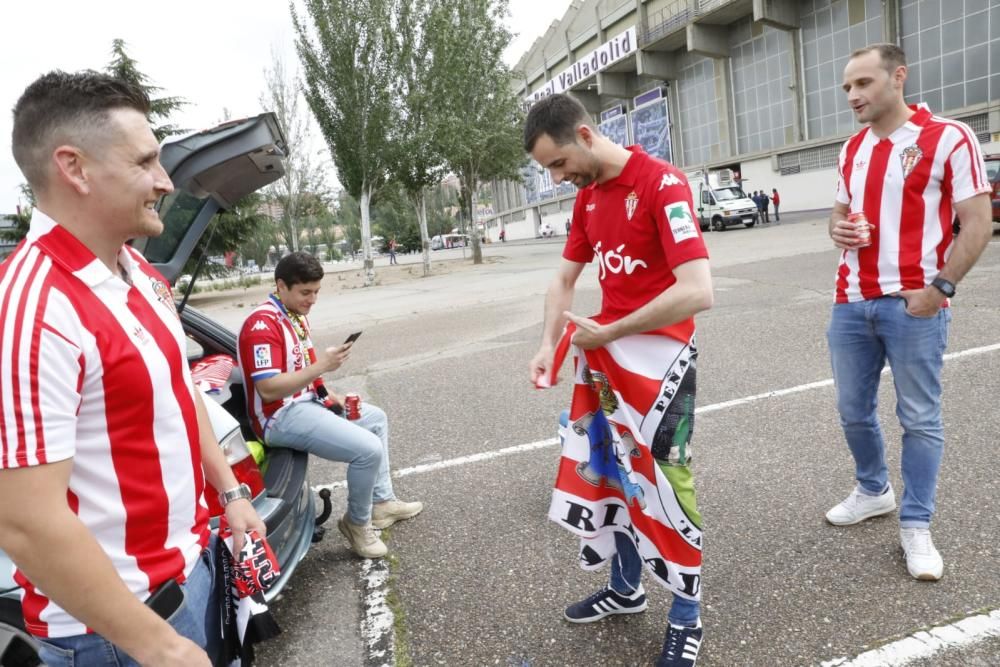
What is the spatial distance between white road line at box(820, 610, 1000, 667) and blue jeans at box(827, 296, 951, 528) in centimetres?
47

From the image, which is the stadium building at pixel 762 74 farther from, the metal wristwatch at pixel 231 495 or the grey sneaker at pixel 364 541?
the metal wristwatch at pixel 231 495

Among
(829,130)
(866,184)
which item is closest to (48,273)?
(866,184)

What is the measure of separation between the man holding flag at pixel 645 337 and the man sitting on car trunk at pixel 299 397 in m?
1.35

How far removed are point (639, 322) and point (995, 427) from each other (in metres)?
3.28

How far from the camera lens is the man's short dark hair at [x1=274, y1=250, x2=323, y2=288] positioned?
3.28 meters

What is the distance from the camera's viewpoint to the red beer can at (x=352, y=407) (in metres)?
3.46

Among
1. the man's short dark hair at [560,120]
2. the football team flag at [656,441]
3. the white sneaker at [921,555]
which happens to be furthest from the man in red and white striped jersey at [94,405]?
the white sneaker at [921,555]

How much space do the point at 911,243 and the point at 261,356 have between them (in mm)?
2976

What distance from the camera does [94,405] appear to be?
Answer: 1.17 m

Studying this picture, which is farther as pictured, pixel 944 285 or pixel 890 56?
pixel 890 56

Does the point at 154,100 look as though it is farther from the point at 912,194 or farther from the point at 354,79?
the point at 912,194

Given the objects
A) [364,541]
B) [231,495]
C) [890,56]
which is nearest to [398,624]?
[364,541]

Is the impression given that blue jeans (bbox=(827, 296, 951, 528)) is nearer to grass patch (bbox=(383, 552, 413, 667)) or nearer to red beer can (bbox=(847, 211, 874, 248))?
red beer can (bbox=(847, 211, 874, 248))

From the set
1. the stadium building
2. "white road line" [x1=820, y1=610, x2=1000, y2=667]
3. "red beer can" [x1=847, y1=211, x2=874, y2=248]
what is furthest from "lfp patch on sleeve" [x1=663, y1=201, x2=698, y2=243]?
the stadium building
